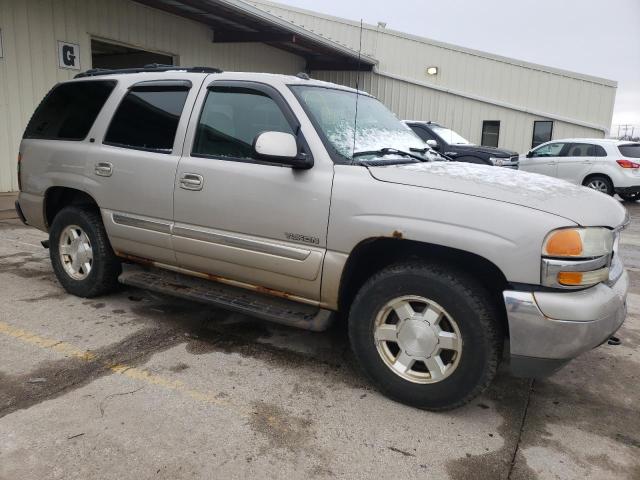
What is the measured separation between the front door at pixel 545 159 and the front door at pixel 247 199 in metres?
12.5

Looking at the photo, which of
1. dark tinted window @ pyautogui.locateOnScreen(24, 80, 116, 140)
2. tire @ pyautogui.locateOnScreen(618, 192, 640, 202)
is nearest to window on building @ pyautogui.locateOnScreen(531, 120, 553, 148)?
tire @ pyautogui.locateOnScreen(618, 192, 640, 202)

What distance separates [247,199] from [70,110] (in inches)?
90.2

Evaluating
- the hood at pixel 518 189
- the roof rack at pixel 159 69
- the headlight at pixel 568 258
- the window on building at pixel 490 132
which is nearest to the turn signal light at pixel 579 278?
the headlight at pixel 568 258

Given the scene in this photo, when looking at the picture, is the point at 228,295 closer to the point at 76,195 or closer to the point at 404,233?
the point at 404,233

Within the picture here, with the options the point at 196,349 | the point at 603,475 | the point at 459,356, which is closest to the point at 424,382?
the point at 459,356

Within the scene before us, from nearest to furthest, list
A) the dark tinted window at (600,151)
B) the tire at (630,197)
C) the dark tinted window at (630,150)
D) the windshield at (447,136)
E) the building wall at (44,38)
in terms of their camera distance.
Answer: the building wall at (44,38) → the windshield at (447,136) → the dark tinted window at (630,150) → the dark tinted window at (600,151) → the tire at (630,197)

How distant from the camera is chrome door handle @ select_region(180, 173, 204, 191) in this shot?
12.1 feet

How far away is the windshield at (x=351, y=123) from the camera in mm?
3424

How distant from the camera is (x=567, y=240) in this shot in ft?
8.59

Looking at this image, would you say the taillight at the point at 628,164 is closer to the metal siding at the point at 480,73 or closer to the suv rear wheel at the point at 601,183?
the suv rear wheel at the point at 601,183

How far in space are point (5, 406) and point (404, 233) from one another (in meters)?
2.40

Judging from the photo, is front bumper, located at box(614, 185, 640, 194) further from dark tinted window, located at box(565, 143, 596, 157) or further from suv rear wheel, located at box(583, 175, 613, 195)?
dark tinted window, located at box(565, 143, 596, 157)

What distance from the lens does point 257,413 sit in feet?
9.73

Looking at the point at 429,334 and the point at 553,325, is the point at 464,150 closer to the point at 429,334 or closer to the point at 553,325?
the point at 429,334
